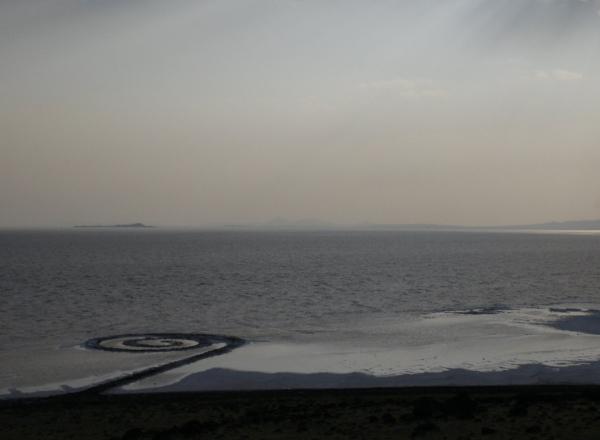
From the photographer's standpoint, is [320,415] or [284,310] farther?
[284,310]

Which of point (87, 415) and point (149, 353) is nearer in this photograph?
point (87, 415)

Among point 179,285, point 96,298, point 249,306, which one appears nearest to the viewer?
point 249,306

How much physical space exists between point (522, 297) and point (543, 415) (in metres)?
51.5

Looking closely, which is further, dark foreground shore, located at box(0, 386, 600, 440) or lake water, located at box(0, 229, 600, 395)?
lake water, located at box(0, 229, 600, 395)

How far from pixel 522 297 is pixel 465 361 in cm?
3965

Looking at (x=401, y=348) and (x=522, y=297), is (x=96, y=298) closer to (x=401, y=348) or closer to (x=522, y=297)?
(x=401, y=348)

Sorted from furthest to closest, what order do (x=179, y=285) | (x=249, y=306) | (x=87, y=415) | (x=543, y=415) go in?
(x=179, y=285) → (x=249, y=306) → (x=87, y=415) → (x=543, y=415)

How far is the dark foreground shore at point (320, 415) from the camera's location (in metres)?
22.5

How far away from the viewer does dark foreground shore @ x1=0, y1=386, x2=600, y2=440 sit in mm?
22547

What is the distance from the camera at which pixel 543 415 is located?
2381 centimetres

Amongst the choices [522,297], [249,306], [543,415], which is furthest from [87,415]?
[522,297]

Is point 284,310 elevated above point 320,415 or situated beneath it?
situated beneath

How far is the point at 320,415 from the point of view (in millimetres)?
25266

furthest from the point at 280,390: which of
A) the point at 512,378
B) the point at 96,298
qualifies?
the point at 96,298
